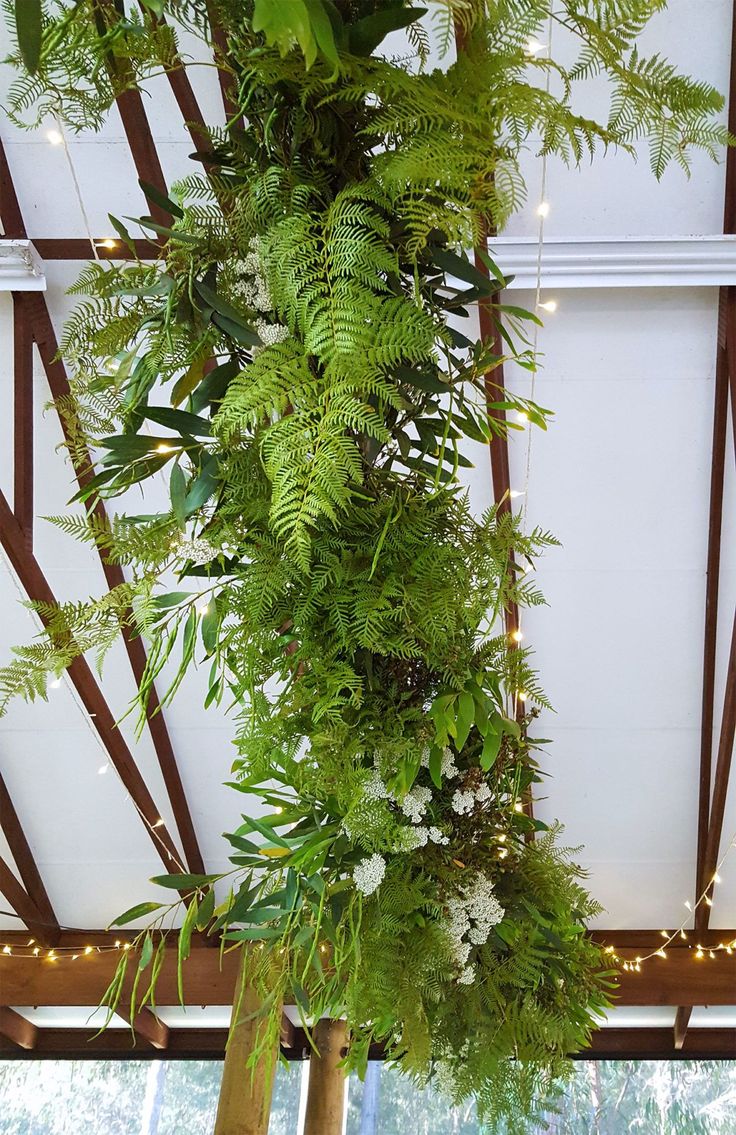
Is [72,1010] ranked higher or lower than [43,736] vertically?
lower

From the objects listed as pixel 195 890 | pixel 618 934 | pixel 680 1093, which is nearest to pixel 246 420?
pixel 195 890

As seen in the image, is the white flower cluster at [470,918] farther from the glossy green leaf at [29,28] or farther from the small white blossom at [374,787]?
the glossy green leaf at [29,28]

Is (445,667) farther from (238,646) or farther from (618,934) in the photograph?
(618,934)

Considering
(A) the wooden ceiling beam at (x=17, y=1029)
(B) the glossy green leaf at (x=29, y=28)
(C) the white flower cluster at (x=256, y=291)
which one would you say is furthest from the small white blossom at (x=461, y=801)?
(A) the wooden ceiling beam at (x=17, y=1029)

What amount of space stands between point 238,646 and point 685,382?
4.28 meters

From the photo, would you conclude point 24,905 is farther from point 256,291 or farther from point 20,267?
point 256,291

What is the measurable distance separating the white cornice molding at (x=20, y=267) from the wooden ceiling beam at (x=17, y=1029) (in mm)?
5721

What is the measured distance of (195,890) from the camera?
1345mm

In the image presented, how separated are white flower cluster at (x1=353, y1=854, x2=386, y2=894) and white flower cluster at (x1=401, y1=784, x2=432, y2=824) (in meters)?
0.07

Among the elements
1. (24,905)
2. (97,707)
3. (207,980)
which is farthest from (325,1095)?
(97,707)

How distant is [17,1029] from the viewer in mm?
7414

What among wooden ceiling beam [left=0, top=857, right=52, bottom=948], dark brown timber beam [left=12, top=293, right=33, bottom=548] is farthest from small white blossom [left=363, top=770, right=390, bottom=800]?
wooden ceiling beam [left=0, top=857, right=52, bottom=948]

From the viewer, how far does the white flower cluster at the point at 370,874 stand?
46.1 inches

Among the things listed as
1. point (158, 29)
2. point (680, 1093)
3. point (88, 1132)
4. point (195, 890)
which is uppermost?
point (158, 29)
